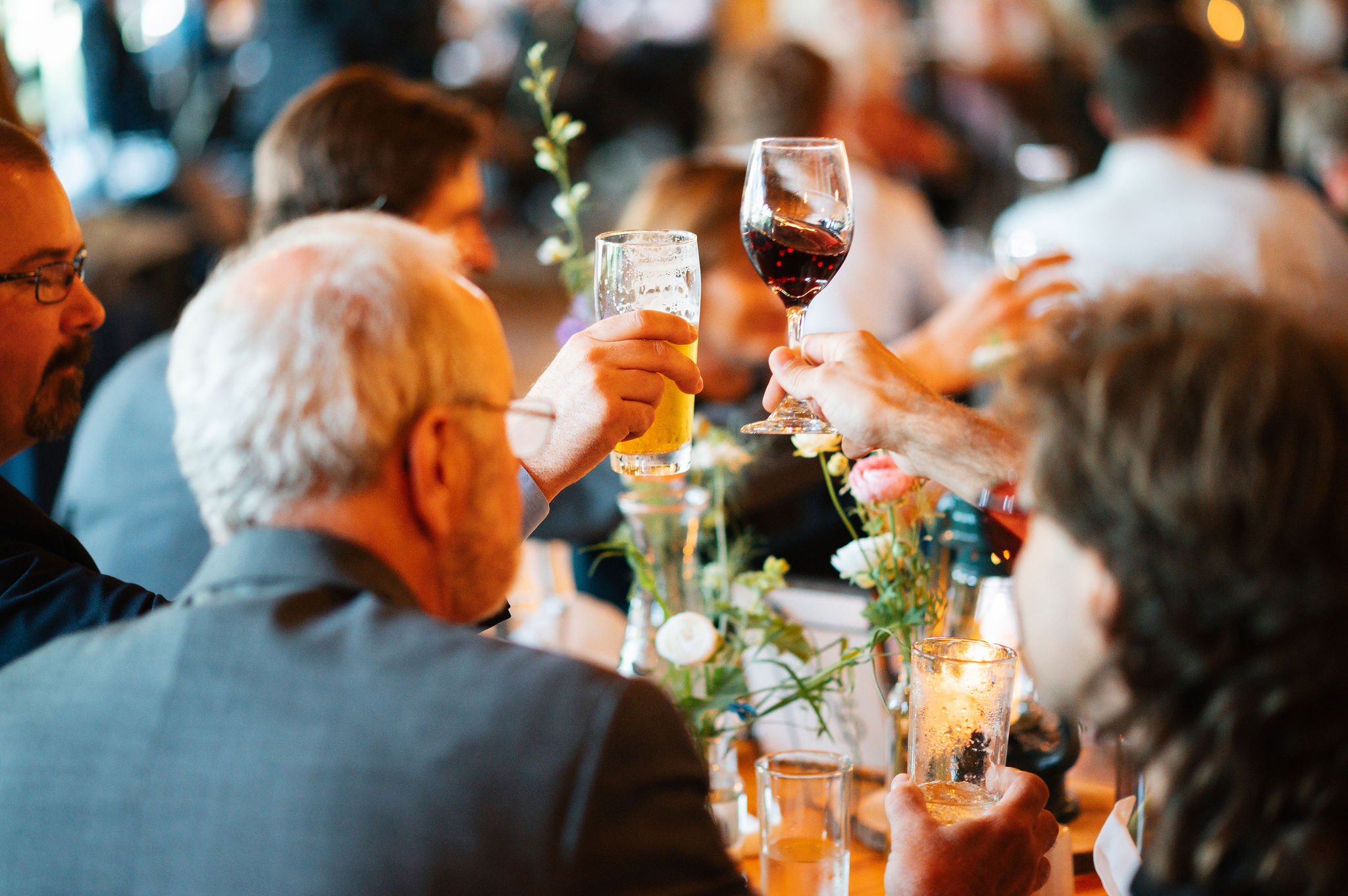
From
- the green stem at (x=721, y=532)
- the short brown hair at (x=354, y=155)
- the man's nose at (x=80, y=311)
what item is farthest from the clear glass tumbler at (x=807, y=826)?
the short brown hair at (x=354, y=155)

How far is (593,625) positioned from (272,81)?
5329 mm

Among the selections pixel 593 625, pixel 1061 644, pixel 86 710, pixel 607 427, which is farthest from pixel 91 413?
pixel 1061 644

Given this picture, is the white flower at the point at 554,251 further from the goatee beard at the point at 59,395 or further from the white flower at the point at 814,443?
the goatee beard at the point at 59,395

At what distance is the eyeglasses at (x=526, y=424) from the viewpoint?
0.99 m

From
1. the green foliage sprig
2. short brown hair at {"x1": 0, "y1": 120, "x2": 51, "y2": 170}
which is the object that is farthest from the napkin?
short brown hair at {"x1": 0, "y1": 120, "x2": 51, "y2": 170}

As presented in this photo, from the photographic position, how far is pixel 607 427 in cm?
129

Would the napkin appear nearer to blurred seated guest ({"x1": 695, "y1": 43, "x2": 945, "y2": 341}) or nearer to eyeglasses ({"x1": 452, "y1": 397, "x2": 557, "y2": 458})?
eyeglasses ({"x1": 452, "y1": 397, "x2": 557, "y2": 458})

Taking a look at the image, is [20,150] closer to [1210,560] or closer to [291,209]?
[291,209]

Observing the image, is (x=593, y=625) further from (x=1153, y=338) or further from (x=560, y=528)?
(x=1153, y=338)

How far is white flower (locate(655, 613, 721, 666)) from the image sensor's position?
1.33 metres

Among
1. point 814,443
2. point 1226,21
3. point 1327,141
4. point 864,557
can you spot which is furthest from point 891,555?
point 1226,21

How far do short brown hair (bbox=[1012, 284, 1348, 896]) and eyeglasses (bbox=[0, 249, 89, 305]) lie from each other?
1234 millimetres

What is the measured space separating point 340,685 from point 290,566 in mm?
123

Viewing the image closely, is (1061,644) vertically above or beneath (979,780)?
above
